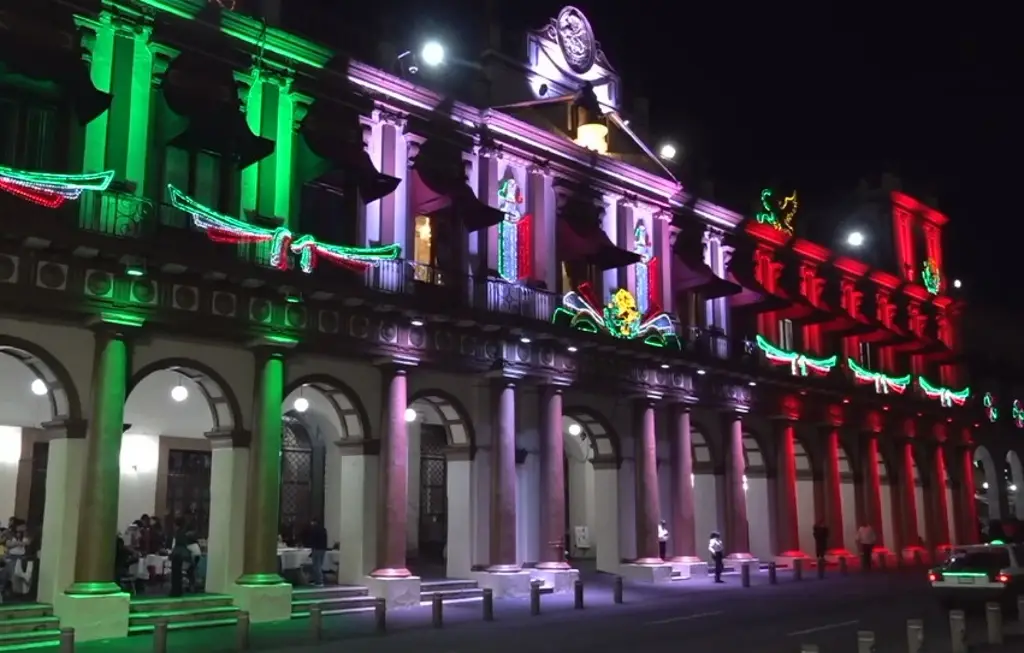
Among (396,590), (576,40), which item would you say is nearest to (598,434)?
(396,590)

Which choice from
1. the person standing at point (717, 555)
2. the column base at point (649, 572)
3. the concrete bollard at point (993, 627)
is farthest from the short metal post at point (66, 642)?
the person standing at point (717, 555)

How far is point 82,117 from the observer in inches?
723

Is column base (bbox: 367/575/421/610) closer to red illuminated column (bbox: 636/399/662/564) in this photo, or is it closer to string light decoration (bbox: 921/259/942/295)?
red illuminated column (bbox: 636/399/662/564)

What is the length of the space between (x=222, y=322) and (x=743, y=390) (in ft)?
57.8

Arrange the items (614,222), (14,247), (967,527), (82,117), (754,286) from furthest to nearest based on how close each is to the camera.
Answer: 1. (967,527)
2. (754,286)
3. (614,222)
4. (82,117)
5. (14,247)

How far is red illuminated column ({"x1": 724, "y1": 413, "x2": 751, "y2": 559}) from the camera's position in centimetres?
3095

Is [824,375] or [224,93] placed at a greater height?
[224,93]

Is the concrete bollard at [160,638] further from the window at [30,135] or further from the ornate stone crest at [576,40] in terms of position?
the ornate stone crest at [576,40]

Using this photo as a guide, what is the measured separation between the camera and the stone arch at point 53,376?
17797mm

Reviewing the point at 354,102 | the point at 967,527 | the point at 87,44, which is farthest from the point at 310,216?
the point at 967,527

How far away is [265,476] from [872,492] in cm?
2422

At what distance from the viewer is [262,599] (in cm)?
1945

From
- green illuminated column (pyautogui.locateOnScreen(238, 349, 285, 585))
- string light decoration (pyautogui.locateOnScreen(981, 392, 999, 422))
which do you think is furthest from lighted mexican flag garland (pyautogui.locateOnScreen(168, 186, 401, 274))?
string light decoration (pyautogui.locateOnScreen(981, 392, 999, 422))

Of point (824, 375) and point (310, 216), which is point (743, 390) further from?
point (310, 216)
